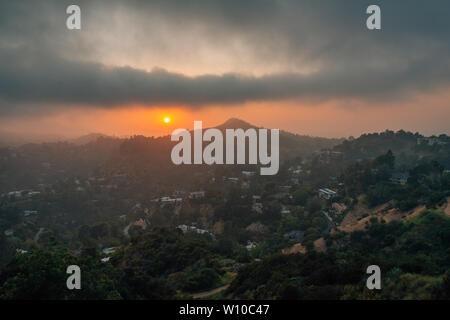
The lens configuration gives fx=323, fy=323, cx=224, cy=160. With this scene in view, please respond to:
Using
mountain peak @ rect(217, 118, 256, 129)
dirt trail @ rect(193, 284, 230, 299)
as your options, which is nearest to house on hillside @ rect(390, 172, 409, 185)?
dirt trail @ rect(193, 284, 230, 299)

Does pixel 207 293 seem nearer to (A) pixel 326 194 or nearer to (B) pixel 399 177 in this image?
(A) pixel 326 194

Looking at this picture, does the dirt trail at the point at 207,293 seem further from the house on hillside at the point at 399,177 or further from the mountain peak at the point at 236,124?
the mountain peak at the point at 236,124

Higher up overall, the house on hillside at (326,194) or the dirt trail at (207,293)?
the house on hillside at (326,194)

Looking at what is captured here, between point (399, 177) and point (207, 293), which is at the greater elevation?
point (399, 177)

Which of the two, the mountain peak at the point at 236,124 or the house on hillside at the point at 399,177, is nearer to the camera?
the house on hillside at the point at 399,177

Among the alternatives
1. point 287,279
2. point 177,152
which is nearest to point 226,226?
point 287,279

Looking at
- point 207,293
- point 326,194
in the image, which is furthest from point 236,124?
point 207,293

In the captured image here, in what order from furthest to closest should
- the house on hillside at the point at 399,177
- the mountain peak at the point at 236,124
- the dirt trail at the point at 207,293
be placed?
1. the mountain peak at the point at 236,124
2. the house on hillside at the point at 399,177
3. the dirt trail at the point at 207,293

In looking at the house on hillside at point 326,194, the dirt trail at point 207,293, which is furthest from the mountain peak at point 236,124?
the dirt trail at point 207,293

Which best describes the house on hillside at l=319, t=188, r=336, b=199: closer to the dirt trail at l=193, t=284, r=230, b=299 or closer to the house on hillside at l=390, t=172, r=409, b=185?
the house on hillside at l=390, t=172, r=409, b=185
